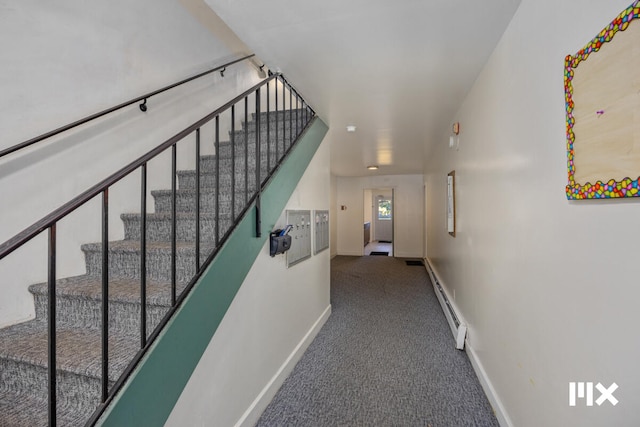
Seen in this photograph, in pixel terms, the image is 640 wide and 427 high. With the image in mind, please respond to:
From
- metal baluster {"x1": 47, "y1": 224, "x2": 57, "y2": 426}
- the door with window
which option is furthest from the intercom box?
the door with window

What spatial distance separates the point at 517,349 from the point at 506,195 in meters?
0.80

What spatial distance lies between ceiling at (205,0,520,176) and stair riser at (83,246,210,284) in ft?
4.07

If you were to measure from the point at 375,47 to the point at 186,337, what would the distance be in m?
1.82

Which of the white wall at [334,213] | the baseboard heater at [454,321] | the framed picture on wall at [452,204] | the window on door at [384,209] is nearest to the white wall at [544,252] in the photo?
the baseboard heater at [454,321]

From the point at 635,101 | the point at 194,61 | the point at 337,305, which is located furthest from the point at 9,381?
the point at 337,305

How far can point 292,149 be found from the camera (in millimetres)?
2219

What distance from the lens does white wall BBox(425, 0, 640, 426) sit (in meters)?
0.76

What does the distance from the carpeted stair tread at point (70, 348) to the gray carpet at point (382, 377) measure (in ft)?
3.35

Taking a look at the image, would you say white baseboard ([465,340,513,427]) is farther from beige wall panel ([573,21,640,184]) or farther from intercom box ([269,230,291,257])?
intercom box ([269,230,291,257])

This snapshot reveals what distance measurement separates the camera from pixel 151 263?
4.90ft

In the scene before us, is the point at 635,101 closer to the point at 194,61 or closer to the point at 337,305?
the point at 194,61

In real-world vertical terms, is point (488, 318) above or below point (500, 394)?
above

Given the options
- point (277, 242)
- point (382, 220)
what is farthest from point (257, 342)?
point (382, 220)

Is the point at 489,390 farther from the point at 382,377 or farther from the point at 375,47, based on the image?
the point at 375,47
